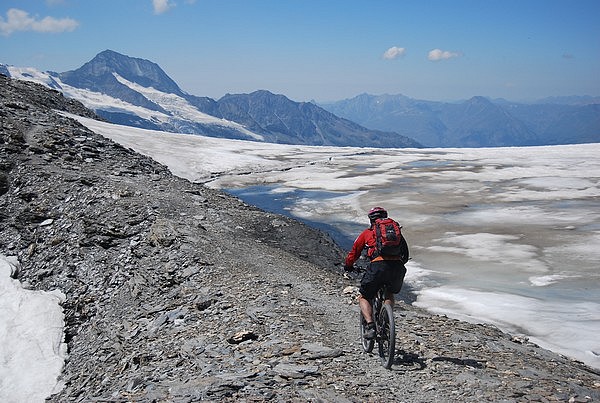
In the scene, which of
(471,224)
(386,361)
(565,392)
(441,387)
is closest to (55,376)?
(386,361)

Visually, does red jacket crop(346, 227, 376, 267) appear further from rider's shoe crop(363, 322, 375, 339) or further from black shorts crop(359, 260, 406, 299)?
rider's shoe crop(363, 322, 375, 339)

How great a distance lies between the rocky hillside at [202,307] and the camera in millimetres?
7766

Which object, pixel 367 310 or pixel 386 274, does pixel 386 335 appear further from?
pixel 386 274

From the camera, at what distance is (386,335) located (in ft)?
26.3

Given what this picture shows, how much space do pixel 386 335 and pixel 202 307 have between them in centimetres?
514

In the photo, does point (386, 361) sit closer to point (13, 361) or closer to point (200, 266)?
point (200, 266)

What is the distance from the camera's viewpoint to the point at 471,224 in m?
29.0

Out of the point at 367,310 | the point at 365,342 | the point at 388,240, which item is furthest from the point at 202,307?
the point at 388,240

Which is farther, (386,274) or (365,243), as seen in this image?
(365,243)

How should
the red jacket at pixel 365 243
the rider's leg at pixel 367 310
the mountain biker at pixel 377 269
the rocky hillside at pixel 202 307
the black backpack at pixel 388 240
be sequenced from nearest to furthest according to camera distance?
1. the rocky hillside at pixel 202 307
2. the black backpack at pixel 388 240
3. the mountain biker at pixel 377 269
4. the red jacket at pixel 365 243
5. the rider's leg at pixel 367 310

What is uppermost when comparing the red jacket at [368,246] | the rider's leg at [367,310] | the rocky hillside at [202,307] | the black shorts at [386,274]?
the red jacket at [368,246]

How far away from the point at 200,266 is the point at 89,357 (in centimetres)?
348

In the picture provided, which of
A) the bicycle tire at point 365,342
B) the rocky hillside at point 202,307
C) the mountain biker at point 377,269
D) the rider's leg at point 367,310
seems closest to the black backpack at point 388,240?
the mountain biker at point 377,269

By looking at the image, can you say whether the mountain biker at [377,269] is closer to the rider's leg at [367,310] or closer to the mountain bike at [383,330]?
the rider's leg at [367,310]
